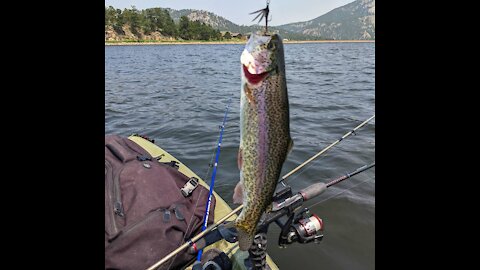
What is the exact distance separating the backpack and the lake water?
2.22 meters

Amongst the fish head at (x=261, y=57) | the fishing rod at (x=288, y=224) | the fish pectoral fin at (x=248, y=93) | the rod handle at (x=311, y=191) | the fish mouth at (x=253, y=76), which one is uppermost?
the fish head at (x=261, y=57)

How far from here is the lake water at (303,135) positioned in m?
5.41

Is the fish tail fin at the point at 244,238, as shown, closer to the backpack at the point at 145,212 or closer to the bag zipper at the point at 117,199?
the backpack at the point at 145,212

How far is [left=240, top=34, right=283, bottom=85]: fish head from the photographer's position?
1671 millimetres

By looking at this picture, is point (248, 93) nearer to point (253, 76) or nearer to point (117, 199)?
point (253, 76)

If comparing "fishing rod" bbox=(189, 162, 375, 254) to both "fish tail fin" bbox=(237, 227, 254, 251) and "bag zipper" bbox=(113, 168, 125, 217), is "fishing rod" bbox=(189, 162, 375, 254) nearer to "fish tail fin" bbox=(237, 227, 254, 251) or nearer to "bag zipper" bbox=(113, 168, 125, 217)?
"fish tail fin" bbox=(237, 227, 254, 251)

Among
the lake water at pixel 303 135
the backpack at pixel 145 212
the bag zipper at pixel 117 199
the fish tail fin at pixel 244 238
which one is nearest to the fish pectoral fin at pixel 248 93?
the fish tail fin at pixel 244 238

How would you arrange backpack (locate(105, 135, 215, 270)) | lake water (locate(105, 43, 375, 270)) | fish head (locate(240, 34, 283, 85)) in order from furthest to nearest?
lake water (locate(105, 43, 375, 270)), backpack (locate(105, 135, 215, 270)), fish head (locate(240, 34, 283, 85))

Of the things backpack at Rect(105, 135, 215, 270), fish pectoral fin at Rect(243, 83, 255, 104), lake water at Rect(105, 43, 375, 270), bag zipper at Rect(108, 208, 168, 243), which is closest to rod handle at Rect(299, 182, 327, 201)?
backpack at Rect(105, 135, 215, 270)

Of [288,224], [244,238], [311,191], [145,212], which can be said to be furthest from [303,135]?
[244,238]

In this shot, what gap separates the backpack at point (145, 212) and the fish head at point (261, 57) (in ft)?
7.17
